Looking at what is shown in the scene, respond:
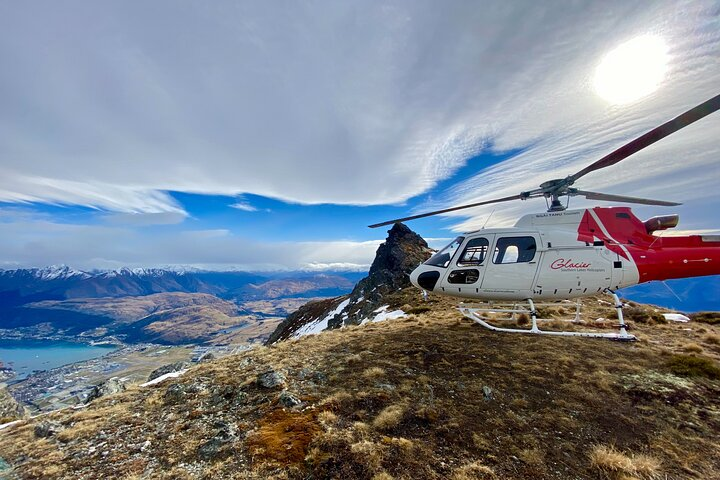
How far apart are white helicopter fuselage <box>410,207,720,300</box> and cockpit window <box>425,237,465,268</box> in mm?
59

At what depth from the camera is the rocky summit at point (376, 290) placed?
122ft

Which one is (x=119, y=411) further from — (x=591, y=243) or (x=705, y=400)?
(x=591, y=243)

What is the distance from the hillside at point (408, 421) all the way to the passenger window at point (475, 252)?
12.3 ft

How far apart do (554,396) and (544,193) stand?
345 inches

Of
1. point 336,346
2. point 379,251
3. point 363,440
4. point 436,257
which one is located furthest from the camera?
point 379,251

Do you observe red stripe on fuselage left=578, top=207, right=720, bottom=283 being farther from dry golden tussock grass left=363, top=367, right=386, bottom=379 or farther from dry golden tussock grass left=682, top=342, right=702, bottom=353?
dry golden tussock grass left=363, top=367, right=386, bottom=379

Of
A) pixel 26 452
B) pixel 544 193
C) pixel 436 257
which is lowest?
pixel 26 452

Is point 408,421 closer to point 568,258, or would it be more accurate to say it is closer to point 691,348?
point 568,258

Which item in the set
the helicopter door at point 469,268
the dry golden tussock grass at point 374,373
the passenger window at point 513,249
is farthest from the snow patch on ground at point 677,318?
the dry golden tussock grass at point 374,373

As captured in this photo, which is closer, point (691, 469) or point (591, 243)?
point (691, 469)

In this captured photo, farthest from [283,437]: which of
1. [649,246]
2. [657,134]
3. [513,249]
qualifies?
[649,246]

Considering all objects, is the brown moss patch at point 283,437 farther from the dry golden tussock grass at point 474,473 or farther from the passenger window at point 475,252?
the passenger window at point 475,252

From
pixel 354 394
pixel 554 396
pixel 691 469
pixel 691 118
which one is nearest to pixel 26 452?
pixel 354 394

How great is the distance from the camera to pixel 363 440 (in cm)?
583
